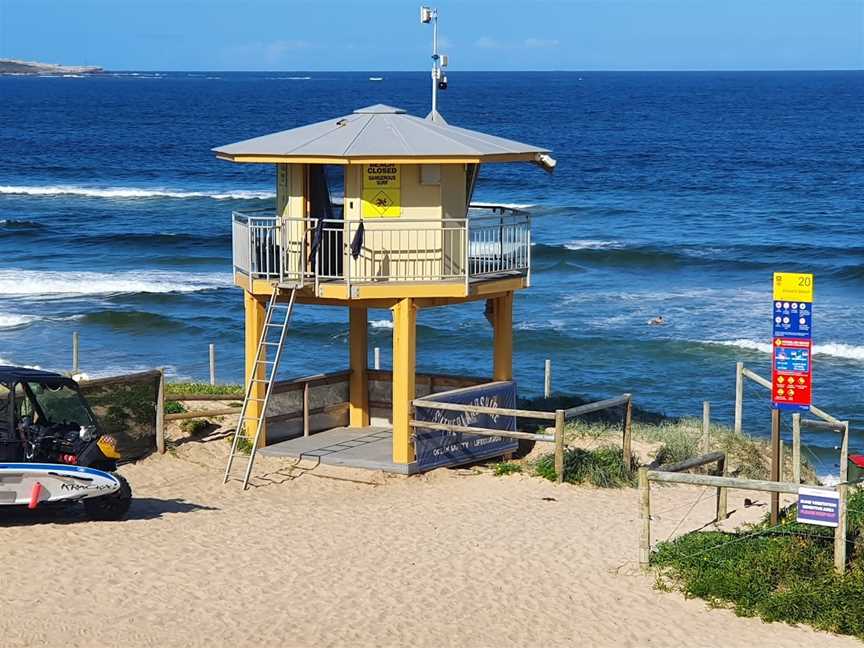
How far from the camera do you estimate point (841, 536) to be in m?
14.6

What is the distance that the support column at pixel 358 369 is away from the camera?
2347 cm

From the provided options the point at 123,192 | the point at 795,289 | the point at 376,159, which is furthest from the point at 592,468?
the point at 123,192

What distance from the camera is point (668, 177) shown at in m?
80.8

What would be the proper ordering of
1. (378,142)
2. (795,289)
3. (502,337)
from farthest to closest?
(502,337)
(378,142)
(795,289)

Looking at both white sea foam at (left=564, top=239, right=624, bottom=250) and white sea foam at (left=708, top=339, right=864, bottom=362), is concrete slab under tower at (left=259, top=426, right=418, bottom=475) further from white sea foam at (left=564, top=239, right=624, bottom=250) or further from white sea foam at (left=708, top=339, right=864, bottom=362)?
white sea foam at (left=564, top=239, right=624, bottom=250)

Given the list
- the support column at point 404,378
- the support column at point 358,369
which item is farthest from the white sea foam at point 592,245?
the support column at point 404,378

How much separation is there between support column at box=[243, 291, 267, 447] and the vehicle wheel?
14.9 ft

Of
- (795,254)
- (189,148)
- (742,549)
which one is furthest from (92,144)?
(742,549)

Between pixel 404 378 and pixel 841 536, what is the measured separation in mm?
7780

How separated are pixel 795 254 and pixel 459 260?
115ft

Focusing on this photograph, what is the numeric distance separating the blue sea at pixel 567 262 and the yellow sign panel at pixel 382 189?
10.5 metres

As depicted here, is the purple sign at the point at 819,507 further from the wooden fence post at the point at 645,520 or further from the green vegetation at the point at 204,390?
the green vegetation at the point at 204,390

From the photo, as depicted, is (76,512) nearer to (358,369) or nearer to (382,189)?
(382,189)

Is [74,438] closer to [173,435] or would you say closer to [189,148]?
[173,435]
